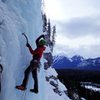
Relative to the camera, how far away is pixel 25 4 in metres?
13.8

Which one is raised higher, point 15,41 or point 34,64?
point 15,41

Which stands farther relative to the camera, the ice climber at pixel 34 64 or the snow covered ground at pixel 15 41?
the ice climber at pixel 34 64

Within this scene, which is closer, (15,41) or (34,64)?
(15,41)

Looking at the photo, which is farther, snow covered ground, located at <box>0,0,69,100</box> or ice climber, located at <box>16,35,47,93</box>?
ice climber, located at <box>16,35,47,93</box>

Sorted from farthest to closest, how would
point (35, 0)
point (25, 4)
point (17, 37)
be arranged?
point (35, 0) < point (25, 4) < point (17, 37)

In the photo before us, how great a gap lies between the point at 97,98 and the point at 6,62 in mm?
65302

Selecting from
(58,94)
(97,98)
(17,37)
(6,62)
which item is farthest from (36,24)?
(97,98)

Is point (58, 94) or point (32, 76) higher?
point (58, 94)

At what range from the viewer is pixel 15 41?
466 inches

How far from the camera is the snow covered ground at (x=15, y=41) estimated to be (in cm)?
1130

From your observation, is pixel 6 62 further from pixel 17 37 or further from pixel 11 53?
pixel 17 37

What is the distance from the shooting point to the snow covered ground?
11.3m

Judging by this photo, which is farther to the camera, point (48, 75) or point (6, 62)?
point (48, 75)

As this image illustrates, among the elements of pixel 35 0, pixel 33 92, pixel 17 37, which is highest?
pixel 35 0
